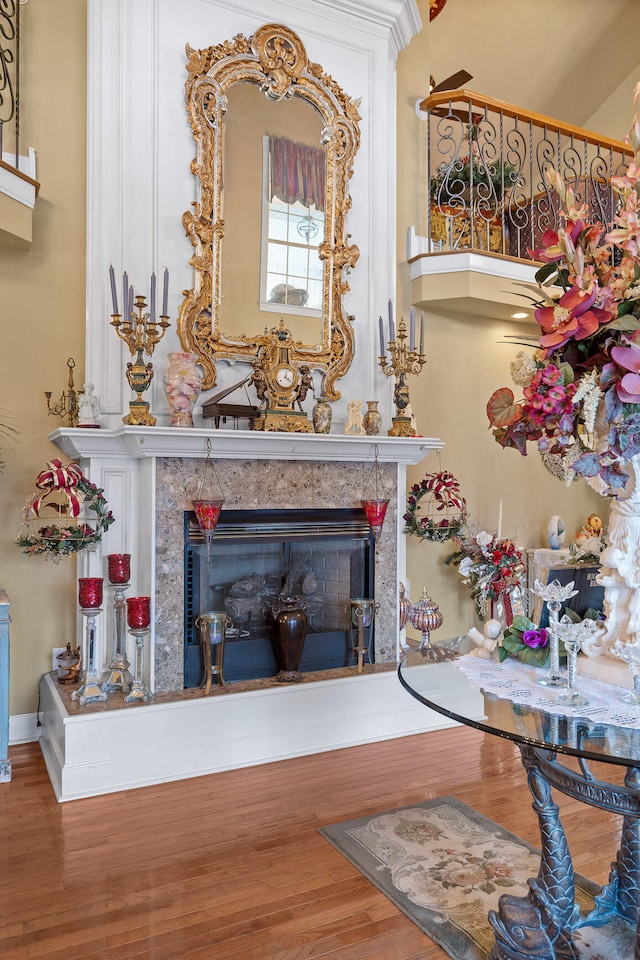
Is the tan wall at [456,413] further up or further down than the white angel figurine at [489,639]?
further up

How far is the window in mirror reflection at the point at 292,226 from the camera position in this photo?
4109 millimetres

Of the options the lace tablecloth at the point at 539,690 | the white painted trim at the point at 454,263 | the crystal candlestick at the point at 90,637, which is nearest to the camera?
the lace tablecloth at the point at 539,690

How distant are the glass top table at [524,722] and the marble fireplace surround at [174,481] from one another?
185 centimetres

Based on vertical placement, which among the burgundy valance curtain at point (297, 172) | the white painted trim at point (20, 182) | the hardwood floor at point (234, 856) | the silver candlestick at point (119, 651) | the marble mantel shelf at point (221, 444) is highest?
the burgundy valance curtain at point (297, 172)

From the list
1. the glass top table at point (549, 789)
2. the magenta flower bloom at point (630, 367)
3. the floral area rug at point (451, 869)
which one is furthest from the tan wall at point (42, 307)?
the magenta flower bloom at point (630, 367)

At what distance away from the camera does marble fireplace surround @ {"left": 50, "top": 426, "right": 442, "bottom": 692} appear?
3.52 m

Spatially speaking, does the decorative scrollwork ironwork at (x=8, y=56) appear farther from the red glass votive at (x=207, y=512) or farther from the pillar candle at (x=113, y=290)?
the red glass votive at (x=207, y=512)

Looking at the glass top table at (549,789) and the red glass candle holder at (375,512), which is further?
the red glass candle holder at (375,512)

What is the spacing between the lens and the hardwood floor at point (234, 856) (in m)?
2.04

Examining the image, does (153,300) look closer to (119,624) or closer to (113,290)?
(113,290)

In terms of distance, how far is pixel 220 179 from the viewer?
396cm

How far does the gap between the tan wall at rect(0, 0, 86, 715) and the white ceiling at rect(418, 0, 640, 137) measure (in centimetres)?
340

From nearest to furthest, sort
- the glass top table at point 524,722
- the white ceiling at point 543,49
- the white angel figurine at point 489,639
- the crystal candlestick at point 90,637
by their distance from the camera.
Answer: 1. the glass top table at point 524,722
2. the white angel figurine at point 489,639
3. the crystal candlestick at point 90,637
4. the white ceiling at point 543,49

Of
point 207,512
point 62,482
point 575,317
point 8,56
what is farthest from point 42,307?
point 575,317
